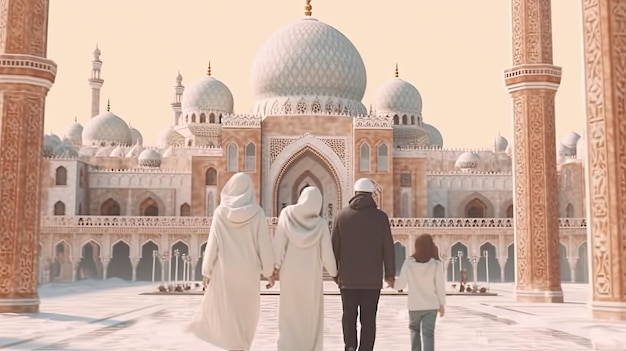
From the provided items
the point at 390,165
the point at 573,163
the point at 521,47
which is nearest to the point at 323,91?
the point at 390,165

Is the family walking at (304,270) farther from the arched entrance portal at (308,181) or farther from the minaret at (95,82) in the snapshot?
the minaret at (95,82)

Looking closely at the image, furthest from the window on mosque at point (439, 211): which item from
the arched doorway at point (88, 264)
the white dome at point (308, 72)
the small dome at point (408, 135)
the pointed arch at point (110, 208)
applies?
the arched doorway at point (88, 264)

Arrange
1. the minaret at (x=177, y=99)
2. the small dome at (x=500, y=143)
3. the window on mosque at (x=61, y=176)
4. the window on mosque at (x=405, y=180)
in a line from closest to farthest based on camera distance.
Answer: the window on mosque at (x=405, y=180), the window on mosque at (x=61, y=176), the small dome at (x=500, y=143), the minaret at (x=177, y=99)

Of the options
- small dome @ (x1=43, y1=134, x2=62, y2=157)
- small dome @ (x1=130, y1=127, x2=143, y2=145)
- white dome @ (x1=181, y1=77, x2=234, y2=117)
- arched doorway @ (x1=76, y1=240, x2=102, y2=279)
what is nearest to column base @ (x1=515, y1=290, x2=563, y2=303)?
arched doorway @ (x1=76, y1=240, x2=102, y2=279)

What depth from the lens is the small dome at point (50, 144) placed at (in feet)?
103

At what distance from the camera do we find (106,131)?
124 feet

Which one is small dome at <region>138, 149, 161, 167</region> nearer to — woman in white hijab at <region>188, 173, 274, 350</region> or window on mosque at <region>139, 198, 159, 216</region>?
window on mosque at <region>139, 198, 159, 216</region>

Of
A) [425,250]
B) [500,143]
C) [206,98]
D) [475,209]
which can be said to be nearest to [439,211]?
[475,209]

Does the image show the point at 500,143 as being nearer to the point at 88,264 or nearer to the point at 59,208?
the point at 88,264

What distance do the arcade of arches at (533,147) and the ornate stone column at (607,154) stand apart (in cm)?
1

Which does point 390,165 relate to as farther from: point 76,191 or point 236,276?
point 236,276

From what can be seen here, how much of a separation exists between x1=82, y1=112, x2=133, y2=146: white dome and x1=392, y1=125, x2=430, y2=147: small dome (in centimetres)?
1512

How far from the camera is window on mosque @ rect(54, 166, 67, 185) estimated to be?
94.0 ft

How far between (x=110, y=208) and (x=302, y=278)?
27.2m
